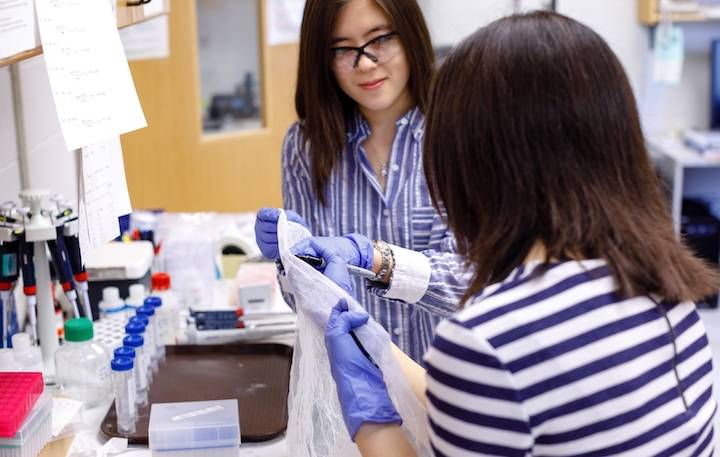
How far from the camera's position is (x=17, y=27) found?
116 cm

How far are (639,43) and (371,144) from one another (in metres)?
3.01

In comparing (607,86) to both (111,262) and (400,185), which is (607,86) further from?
(111,262)

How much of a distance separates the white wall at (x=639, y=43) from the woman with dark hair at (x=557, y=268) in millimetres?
3444

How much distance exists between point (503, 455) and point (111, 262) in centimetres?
124

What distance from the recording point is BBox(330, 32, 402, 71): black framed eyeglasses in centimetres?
169

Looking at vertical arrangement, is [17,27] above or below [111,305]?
above

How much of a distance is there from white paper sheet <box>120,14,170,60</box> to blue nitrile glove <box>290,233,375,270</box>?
1.88m

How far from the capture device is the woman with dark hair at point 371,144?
65.9 inches

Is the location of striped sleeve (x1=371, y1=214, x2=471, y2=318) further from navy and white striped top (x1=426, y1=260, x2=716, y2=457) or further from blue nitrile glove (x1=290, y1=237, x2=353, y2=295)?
navy and white striped top (x1=426, y1=260, x2=716, y2=457)

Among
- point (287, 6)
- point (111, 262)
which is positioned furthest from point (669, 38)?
point (111, 262)

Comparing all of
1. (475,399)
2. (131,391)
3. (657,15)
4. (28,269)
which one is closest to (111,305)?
(28,269)

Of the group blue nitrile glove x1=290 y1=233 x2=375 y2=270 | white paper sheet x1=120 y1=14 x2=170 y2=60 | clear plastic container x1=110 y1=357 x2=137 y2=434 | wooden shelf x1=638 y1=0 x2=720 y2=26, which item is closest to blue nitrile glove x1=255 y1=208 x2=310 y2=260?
blue nitrile glove x1=290 y1=233 x2=375 y2=270

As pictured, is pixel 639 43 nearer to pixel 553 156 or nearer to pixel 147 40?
pixel 147 40

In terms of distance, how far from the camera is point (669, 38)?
13.4ft
